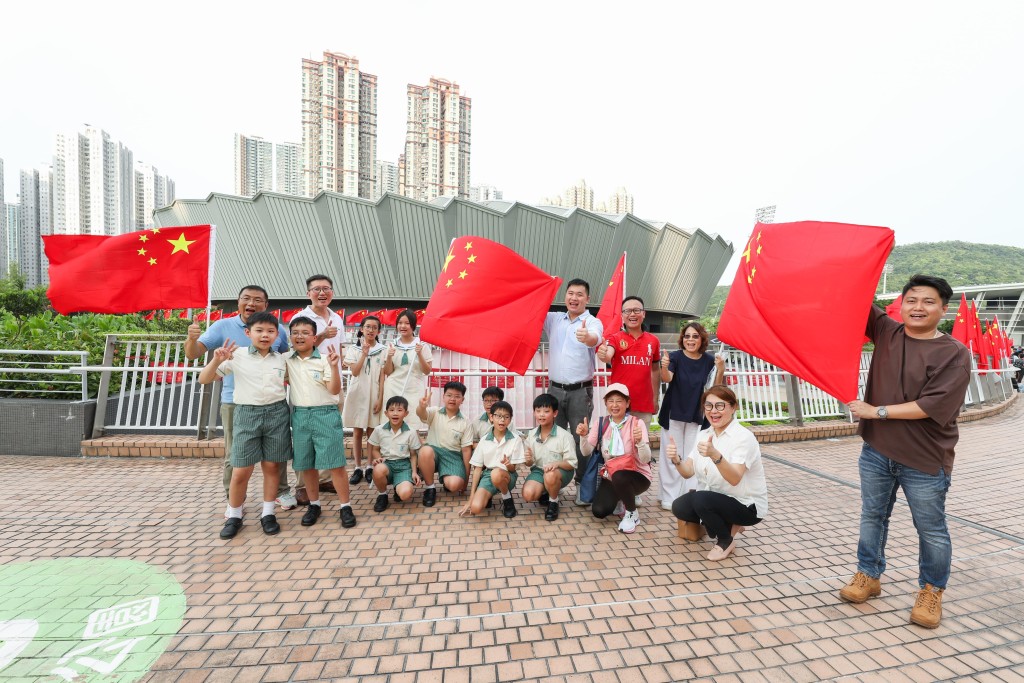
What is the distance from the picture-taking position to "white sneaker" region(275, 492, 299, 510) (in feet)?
12.8

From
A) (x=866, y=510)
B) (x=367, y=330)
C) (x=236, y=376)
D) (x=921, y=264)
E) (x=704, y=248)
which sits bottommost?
(x=866, y=510)

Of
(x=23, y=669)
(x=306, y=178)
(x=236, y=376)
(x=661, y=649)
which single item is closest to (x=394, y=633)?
(x=661, y=649)

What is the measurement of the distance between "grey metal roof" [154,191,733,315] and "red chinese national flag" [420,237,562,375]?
24.0 metres

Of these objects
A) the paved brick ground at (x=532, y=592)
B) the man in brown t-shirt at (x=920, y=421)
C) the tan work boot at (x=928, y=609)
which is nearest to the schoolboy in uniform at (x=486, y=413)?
the paved brick ground at (x=532, y=592)

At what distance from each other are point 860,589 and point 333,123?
2633 inches

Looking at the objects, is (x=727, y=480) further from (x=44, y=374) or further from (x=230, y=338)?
(x=44, y=374)

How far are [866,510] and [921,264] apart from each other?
102m

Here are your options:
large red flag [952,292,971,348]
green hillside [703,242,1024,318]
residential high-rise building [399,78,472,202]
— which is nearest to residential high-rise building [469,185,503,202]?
residential high-rise building [399,78,472,202]

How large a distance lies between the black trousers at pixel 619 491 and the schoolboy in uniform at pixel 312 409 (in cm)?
187

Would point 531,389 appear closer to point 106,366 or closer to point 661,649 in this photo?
point 661,649

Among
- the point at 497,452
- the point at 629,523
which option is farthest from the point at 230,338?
the point at 629,523

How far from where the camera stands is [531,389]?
5.92 metres

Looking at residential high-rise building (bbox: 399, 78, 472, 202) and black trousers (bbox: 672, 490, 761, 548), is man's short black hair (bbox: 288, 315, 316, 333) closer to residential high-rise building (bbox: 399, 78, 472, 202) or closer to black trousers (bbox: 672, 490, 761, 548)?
black trousers (bbox: 672, 490, 761, 548)

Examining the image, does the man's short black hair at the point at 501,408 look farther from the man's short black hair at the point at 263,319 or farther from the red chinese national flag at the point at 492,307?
the man's short black hair at the point at 263,319
